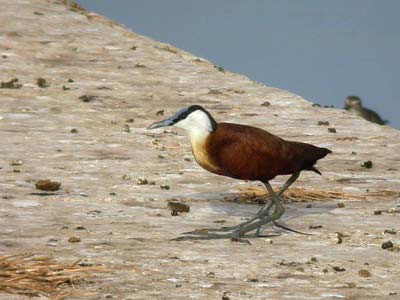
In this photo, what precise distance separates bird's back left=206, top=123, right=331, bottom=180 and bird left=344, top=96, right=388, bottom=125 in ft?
58.5

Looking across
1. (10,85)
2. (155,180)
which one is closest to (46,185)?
(155,180)

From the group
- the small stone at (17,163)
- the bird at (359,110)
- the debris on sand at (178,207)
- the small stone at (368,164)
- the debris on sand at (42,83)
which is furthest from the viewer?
the bird at (359,110)

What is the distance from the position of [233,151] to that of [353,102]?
2029 cm

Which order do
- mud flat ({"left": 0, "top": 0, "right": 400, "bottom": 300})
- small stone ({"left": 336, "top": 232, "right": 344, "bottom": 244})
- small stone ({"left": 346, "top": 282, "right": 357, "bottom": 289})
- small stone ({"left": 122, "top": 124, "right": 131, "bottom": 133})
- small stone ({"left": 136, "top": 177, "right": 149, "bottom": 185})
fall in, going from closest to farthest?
small stone ({"left": 346, "top": 282, "right": 357, "bottom": 289})
mud flat ({"left": 0, "top": 0, "right": 400, "bottom": 300})
small stone ({"left": 336, "top": 232, "right": 344, "bottom": 244})
small stone ({"left": 136, "top": 177, "right": 149, "bottom": 185})
small stone ({"left": 122, "top": 124, "right": 131, "bottom": 133})

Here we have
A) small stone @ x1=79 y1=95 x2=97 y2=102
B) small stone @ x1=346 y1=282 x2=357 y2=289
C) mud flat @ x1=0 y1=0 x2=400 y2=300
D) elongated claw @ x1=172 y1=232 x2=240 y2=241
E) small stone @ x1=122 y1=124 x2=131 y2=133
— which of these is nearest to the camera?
small stone @ x1=346 y1=282 x2=357 y2=289

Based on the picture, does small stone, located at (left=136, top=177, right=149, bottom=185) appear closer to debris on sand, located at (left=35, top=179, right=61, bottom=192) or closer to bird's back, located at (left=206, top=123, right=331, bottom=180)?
debris on sand, located at (left=35, top=179, right=61, bottom=192)

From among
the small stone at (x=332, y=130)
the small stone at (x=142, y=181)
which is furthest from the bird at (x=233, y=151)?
the small stone at (x=332, y=130)

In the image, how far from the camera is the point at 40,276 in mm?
9227

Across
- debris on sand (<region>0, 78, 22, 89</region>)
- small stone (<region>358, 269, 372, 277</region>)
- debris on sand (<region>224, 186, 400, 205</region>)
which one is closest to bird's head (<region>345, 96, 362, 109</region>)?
debris on sand (<region>0, 78, 22, 89</region>)

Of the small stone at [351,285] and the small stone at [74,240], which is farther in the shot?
the small stone at [74,240]

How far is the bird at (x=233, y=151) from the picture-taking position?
37.3 feet

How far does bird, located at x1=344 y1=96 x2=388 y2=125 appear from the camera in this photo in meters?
29.7

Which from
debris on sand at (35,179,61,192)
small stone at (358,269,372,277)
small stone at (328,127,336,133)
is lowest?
debris on sand at (35,179,61,192)

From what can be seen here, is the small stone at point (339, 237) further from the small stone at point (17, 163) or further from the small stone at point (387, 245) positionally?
the small stone at point (17, 163)
